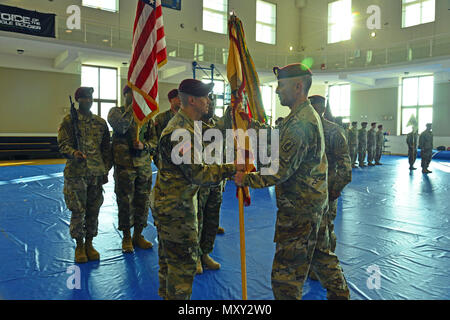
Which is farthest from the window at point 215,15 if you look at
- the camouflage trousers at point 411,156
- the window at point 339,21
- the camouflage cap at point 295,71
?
the camouflage cap at point 295,71

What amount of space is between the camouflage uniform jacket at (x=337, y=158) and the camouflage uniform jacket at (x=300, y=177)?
829mm

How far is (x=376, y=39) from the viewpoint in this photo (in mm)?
19328

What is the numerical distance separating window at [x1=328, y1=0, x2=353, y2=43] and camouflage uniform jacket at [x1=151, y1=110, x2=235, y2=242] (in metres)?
21.1

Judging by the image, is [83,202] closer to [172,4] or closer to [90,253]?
[90,253]

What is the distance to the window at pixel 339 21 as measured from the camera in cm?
2028

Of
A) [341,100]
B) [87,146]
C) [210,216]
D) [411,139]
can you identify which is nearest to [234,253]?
[210,216]

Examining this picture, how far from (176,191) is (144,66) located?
1.72 meters

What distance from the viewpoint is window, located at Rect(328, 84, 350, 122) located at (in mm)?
21766

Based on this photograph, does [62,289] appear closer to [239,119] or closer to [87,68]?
[239,119]

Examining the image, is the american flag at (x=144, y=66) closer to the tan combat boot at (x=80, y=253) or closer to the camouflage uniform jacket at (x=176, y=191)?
the camouflage uniform jacket at (x=176, y=191)

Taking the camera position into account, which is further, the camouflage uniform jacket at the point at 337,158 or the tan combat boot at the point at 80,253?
the tan combat boot at the point at 80,253

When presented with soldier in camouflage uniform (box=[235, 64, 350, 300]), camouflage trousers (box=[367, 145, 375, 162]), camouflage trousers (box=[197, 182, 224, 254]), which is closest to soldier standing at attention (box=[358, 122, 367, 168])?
camouflage trousers (box=[367, 145, 375, 162])

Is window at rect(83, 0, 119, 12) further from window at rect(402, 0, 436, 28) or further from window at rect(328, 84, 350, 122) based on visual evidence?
window at rect(402, 0, 436, 28)

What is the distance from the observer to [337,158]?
9.93 ft
